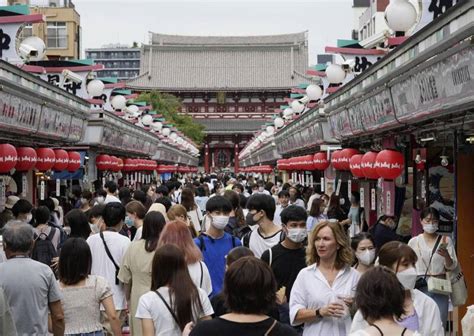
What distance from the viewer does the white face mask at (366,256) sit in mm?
7574

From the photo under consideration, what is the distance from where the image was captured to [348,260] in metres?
6.62

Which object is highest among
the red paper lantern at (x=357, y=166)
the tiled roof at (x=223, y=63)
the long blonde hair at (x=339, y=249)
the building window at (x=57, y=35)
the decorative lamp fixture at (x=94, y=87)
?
the tiled roof at (x=223, y=63)

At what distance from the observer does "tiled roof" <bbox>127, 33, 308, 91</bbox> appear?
90.4 m

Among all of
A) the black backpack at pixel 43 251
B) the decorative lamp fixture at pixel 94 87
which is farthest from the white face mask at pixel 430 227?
the decorative lamp fixture at pixel 94 87

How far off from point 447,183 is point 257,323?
794 centimetres

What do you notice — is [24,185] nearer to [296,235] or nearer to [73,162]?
[73,162]

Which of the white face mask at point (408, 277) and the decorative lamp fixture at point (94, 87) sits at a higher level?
the decorative lamp fixture at point (94, 87)

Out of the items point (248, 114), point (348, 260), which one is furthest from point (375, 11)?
point (348, 260)

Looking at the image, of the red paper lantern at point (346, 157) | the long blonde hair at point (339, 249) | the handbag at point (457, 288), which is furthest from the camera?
the red paper lantern at point (346, 157)

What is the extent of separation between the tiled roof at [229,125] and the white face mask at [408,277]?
80073mm

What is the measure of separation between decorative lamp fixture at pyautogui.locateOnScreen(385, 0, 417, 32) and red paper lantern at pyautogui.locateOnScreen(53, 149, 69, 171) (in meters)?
8.92

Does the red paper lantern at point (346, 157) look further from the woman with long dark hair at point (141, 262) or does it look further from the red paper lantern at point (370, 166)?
the woman with long dark hair at point (141, 262)

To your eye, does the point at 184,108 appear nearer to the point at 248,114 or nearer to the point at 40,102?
the point at 248,114

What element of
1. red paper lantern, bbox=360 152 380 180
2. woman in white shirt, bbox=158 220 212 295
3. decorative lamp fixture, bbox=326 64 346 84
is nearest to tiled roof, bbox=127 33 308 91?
decorative lamp fixture, bbox=326 64 346 84
